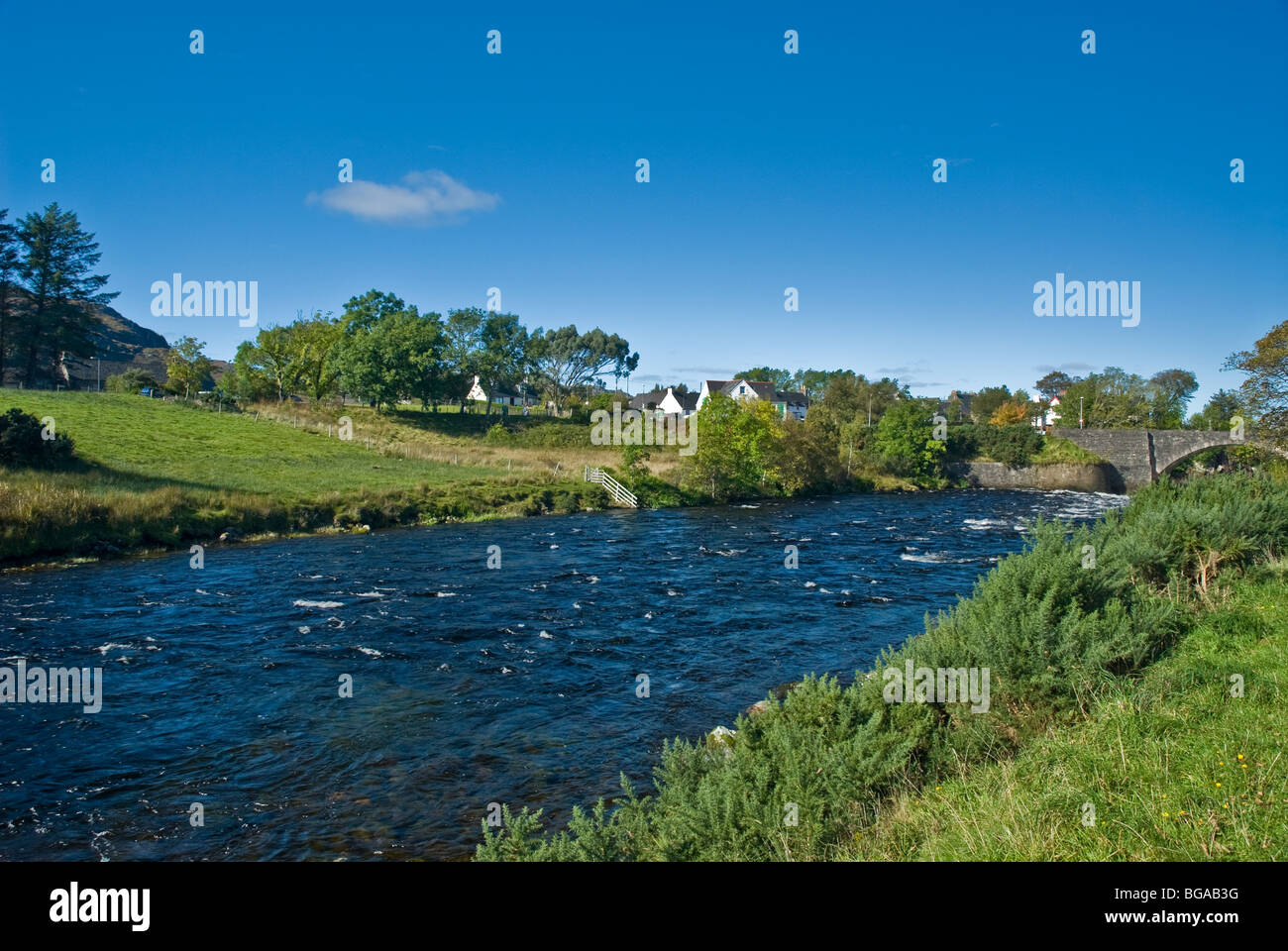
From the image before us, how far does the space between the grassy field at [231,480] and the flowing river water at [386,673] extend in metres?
2.62

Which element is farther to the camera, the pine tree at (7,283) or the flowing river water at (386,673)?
the pine tree at (7,283)

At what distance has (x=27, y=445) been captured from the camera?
32875mm

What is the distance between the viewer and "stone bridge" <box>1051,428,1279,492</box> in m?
71.9

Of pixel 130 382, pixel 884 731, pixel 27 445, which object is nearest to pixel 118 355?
pixel 130 382

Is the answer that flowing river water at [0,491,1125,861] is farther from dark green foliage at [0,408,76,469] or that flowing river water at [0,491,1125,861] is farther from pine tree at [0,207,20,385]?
pine tree at [0,207,20,385]

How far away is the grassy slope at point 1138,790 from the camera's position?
5.86 m

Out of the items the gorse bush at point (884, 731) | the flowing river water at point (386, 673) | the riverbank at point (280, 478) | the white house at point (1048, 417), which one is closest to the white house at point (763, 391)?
the white house at point (1048, 417)

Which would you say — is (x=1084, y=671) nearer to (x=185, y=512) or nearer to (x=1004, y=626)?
(x=1004, y=626)

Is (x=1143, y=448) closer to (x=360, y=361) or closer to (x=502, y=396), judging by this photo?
(x=360, y=361)

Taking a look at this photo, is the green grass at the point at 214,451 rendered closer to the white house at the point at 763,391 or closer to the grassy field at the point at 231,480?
the grassy field at the point at 231,480

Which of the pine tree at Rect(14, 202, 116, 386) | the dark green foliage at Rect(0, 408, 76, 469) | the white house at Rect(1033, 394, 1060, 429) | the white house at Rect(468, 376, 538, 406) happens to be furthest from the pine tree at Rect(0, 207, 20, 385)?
the white house at Rect(1033, 394, 1060, 429)

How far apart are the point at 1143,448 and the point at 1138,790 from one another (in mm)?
81946

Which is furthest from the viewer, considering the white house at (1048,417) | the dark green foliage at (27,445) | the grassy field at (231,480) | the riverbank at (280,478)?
the white house at (1048,417)
